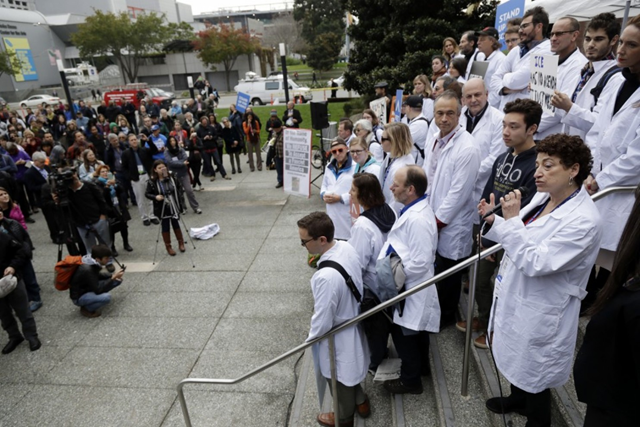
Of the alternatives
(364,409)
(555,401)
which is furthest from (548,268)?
(364,409)

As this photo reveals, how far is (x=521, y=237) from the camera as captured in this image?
7.25 ft

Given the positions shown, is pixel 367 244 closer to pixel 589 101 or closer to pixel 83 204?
pixel 589 101

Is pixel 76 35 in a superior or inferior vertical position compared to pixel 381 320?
superior

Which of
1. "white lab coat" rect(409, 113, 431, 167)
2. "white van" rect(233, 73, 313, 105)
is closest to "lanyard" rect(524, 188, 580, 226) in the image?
"white lab coat" rect(409, 113, 431, 167)

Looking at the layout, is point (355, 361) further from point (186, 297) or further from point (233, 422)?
point (186, 297)

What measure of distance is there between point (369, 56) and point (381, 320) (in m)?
12.8

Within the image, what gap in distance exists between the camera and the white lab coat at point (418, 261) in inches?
123

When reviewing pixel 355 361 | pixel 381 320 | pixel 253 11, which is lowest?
pixel 355 361

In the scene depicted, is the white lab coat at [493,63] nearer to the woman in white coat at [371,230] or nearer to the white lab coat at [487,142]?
the white lab coat at [487,142]

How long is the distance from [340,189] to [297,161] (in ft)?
10.8

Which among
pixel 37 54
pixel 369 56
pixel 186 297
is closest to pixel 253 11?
pixel 37 54

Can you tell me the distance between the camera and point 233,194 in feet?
36.9

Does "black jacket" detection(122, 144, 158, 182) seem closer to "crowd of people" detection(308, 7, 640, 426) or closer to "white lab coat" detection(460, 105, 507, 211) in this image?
"crowd of people" detection(308, 7, 640, 426)

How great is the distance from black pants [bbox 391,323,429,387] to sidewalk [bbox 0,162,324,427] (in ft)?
4.42
